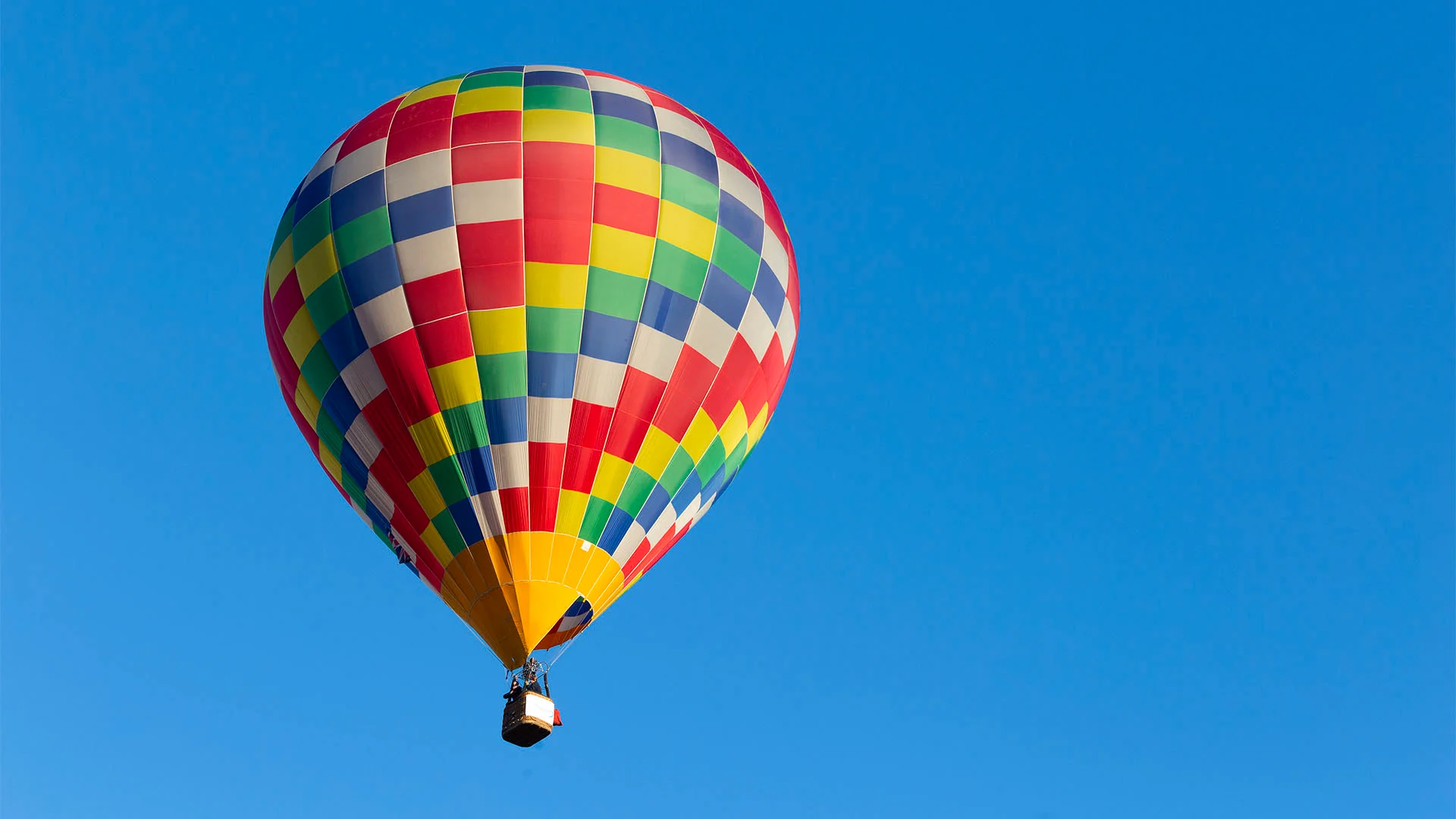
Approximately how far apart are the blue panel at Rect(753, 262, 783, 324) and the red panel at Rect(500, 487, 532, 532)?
10.9 ft

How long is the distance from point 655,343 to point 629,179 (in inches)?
66.2

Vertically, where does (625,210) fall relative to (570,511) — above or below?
above

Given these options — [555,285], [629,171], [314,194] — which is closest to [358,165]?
[314,194]

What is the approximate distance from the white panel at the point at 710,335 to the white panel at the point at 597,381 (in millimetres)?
902

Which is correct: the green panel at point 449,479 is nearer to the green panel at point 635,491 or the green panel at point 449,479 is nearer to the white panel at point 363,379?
the white panel at point 363,379

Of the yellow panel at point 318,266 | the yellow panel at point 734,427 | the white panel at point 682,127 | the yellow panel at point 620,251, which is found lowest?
the yellow panel at point 734,427

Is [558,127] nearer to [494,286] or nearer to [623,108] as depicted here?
[623,108]

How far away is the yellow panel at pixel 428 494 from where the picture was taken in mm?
17562

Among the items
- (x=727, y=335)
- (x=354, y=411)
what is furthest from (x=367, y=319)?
(x=727, y=335)

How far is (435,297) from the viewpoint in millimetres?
17797

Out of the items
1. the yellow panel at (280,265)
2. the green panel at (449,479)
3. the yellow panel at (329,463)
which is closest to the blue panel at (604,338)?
the green panel at (449,479)

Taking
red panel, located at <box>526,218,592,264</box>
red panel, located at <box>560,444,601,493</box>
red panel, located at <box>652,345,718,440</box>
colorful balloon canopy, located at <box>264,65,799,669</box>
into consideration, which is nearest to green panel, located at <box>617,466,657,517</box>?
colorful balloon canopy, located at <box>264,65,799,669</box>

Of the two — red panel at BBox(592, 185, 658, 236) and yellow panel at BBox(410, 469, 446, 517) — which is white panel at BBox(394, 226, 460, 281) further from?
yellow panel at BBox(410, 469, 446, 517)

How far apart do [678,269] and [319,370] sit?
3542 mm
